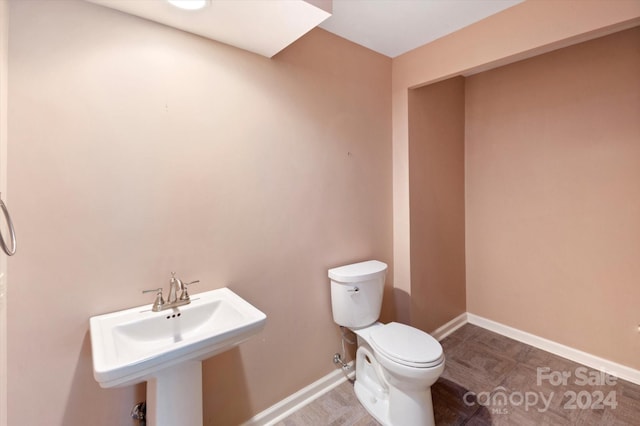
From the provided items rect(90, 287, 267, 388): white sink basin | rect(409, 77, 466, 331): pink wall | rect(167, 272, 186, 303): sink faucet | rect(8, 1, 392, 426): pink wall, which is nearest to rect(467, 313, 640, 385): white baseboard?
rect(409, 77, 466, 331): pink wall

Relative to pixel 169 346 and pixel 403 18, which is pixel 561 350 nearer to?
pixel 403 18

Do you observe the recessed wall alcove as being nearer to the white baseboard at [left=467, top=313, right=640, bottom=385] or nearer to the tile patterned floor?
the white baseboard at [left=467, top=313, right=640, bottom=385]

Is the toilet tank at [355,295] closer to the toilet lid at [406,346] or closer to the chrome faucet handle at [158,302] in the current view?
the toilet lid at [406,346]

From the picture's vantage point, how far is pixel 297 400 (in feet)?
5.95

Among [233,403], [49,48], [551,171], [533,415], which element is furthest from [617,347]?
[49,48]

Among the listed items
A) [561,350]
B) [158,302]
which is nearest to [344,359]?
[158,302]

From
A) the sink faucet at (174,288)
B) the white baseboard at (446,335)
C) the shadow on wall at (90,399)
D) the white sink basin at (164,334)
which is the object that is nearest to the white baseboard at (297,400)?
the white baseboard at (446,335)

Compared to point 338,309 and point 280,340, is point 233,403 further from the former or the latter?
point 338,309

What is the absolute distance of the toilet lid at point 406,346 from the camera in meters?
1.49

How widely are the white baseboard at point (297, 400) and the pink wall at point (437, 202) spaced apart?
2.60 feet

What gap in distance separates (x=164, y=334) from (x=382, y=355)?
44.7 inches

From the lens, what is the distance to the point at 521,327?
2.56 m

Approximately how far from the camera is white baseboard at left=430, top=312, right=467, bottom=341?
2.59 metres

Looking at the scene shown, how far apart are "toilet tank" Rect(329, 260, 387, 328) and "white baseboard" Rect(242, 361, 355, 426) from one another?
0.42 m
